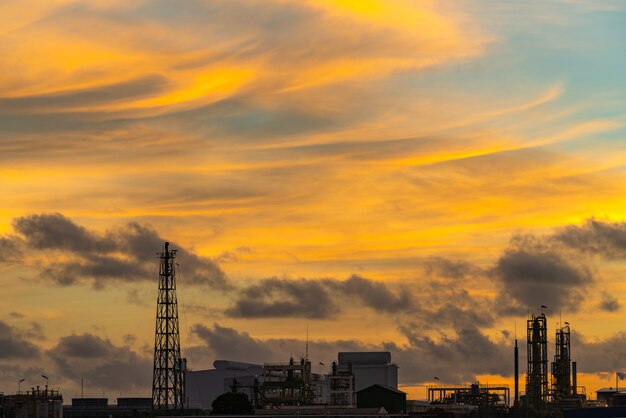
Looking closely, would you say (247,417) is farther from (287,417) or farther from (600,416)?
(600,416)

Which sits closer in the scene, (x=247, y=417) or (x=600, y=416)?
(x=600, y=416)

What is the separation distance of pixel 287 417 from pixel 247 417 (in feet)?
21.2

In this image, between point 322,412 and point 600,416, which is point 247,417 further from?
point 600,416

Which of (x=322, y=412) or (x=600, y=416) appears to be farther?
(x=322, y=412)

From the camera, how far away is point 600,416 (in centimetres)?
15550

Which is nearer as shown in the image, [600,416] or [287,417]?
[600,416]

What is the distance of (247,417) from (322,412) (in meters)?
12.2

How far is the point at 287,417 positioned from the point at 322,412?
18.8ft

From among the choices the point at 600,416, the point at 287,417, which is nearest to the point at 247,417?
the point at 287,417

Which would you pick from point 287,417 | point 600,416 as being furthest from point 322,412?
point 600,416

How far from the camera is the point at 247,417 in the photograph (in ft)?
653

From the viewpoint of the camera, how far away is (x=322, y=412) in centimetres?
19988

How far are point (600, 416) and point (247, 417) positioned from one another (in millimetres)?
64460
